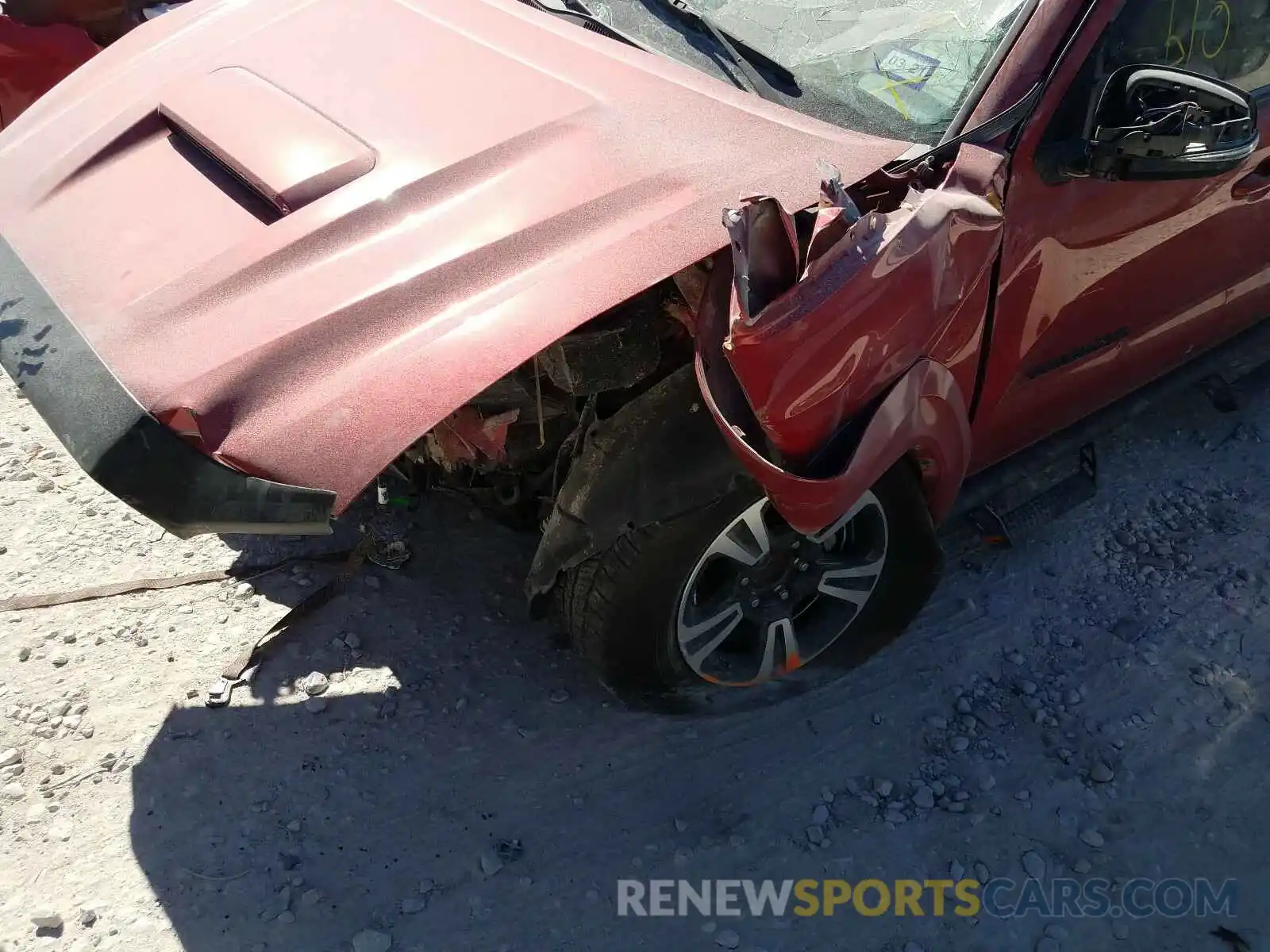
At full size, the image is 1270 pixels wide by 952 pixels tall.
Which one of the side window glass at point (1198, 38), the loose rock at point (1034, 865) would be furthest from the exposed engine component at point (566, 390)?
the loose rock at point (1034, 865)

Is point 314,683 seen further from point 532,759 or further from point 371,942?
point 371,942

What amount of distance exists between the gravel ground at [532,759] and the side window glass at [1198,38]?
1.38 m

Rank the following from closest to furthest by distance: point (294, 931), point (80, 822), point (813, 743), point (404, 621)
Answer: point (294, 931) → point (80, 822) → point (813, 743) → point (404, 621)

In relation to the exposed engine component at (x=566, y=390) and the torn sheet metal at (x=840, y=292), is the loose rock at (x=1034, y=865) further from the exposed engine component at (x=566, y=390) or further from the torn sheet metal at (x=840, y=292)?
the exposed engine component at (x=566, y=390)

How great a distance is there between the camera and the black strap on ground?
2664mm

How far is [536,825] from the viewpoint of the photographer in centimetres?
244

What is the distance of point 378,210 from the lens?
2.11 meters

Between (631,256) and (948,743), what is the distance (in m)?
1.53

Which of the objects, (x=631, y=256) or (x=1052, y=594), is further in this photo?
(x=1052, y=594)

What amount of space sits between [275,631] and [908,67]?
6.99 feet

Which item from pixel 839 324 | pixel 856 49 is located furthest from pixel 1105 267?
pixel 839 324

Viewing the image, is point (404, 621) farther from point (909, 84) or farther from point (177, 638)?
point (909, 84)

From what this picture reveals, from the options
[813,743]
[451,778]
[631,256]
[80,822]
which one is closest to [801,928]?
[813,743]

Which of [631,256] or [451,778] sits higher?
[631,256]
